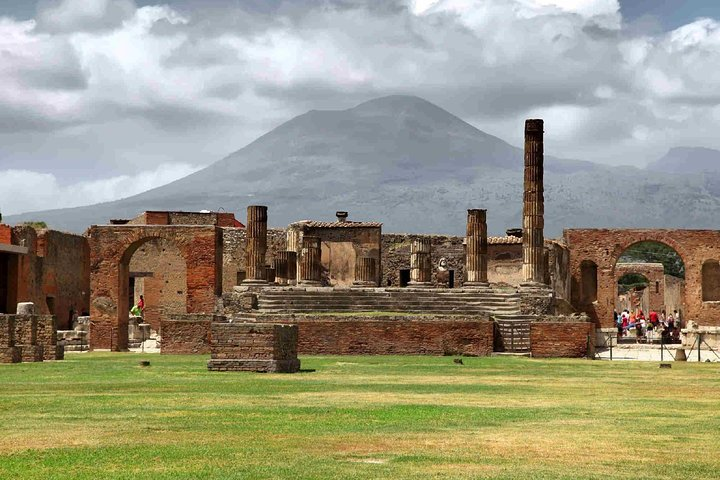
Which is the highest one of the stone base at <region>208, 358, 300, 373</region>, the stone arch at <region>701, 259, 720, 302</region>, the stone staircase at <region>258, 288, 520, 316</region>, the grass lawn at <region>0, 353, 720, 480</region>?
the stone arch at <region>701, 259, 720, 302</region>

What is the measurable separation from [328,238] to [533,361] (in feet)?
106

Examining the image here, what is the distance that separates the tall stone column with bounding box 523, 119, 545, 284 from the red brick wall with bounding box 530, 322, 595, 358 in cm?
1131

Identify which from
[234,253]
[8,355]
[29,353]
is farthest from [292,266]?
[8,355]

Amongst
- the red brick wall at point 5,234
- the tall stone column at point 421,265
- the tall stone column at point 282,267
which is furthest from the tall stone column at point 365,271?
the red brick wall at point 5,234

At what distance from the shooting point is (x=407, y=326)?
34.6 m

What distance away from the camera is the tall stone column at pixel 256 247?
4709 centimetres

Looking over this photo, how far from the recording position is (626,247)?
205ft

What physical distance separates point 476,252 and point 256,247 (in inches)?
299

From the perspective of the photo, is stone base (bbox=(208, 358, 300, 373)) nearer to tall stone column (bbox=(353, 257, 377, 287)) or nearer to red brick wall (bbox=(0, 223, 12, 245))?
tall stone column (bbox=(353, 257, 377, 287))

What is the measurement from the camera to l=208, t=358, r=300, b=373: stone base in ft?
78.3

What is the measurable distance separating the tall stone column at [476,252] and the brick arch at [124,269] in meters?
8.55

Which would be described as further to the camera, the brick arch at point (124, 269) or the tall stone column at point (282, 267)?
the tall stone column at point (282, 267)

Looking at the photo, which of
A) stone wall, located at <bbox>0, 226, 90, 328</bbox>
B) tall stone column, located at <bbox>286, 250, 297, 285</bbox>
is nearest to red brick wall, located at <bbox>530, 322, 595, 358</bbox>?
tall stone column, located at <bbox>286, 250, 297, 285</bbox>

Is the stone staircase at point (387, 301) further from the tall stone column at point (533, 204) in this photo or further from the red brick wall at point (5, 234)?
the red brick wall at point (5, 234)
